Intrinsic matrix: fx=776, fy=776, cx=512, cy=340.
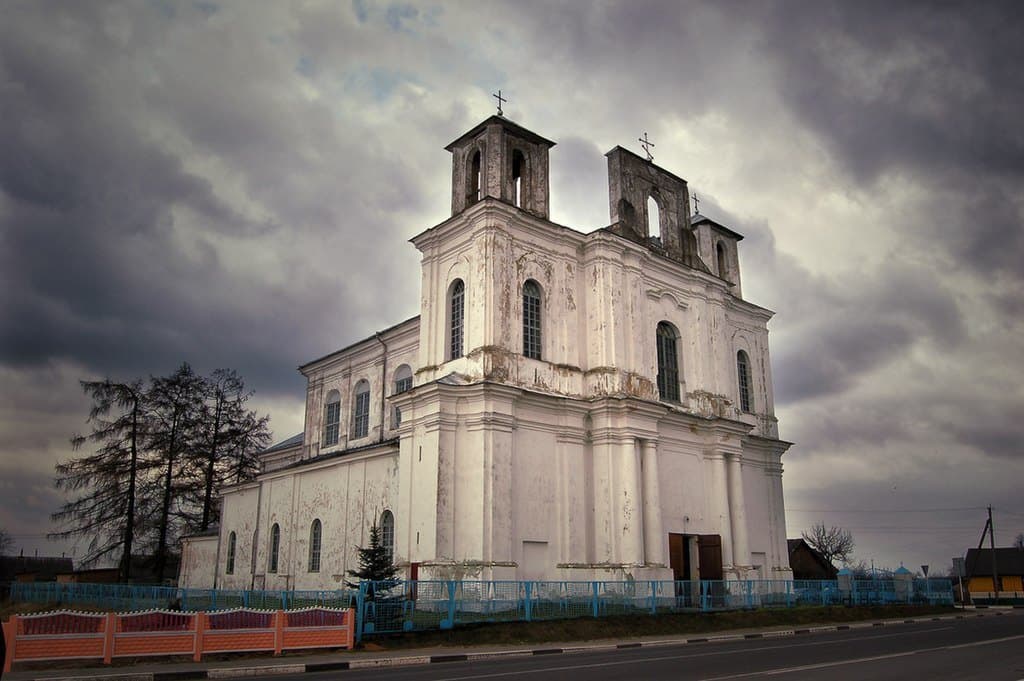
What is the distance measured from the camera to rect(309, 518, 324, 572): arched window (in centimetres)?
3156

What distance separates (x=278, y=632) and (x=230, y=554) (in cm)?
2432

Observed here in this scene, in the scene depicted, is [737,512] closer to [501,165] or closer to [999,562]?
[501,165]

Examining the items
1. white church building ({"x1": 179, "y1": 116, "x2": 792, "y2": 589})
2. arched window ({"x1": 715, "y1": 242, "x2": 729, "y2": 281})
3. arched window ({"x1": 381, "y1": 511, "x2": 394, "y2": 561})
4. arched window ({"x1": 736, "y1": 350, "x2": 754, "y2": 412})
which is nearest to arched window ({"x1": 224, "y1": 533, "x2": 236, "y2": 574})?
white church building ({"x1": 179, "y1": 116, "x2": 792, "y2": 589})

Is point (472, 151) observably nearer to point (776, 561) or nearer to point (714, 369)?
point (714, 369)

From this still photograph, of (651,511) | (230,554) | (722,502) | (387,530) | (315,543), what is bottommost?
(230,554)

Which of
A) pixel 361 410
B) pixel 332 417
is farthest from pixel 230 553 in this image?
pixel 361 410

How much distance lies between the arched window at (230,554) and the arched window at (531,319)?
21.1 meters

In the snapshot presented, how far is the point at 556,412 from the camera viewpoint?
81.3 ft

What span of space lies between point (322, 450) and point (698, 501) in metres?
18.8

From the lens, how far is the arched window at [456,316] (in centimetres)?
2523

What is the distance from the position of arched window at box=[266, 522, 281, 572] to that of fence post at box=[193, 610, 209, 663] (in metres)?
19.7

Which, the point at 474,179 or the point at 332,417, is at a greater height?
the point at 474,179

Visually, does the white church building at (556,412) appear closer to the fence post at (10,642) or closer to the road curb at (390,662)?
the road curb at (390,662)

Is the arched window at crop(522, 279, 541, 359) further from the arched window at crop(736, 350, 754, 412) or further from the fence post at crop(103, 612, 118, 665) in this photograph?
the fence post at crop(103, 612, 118, 665)
